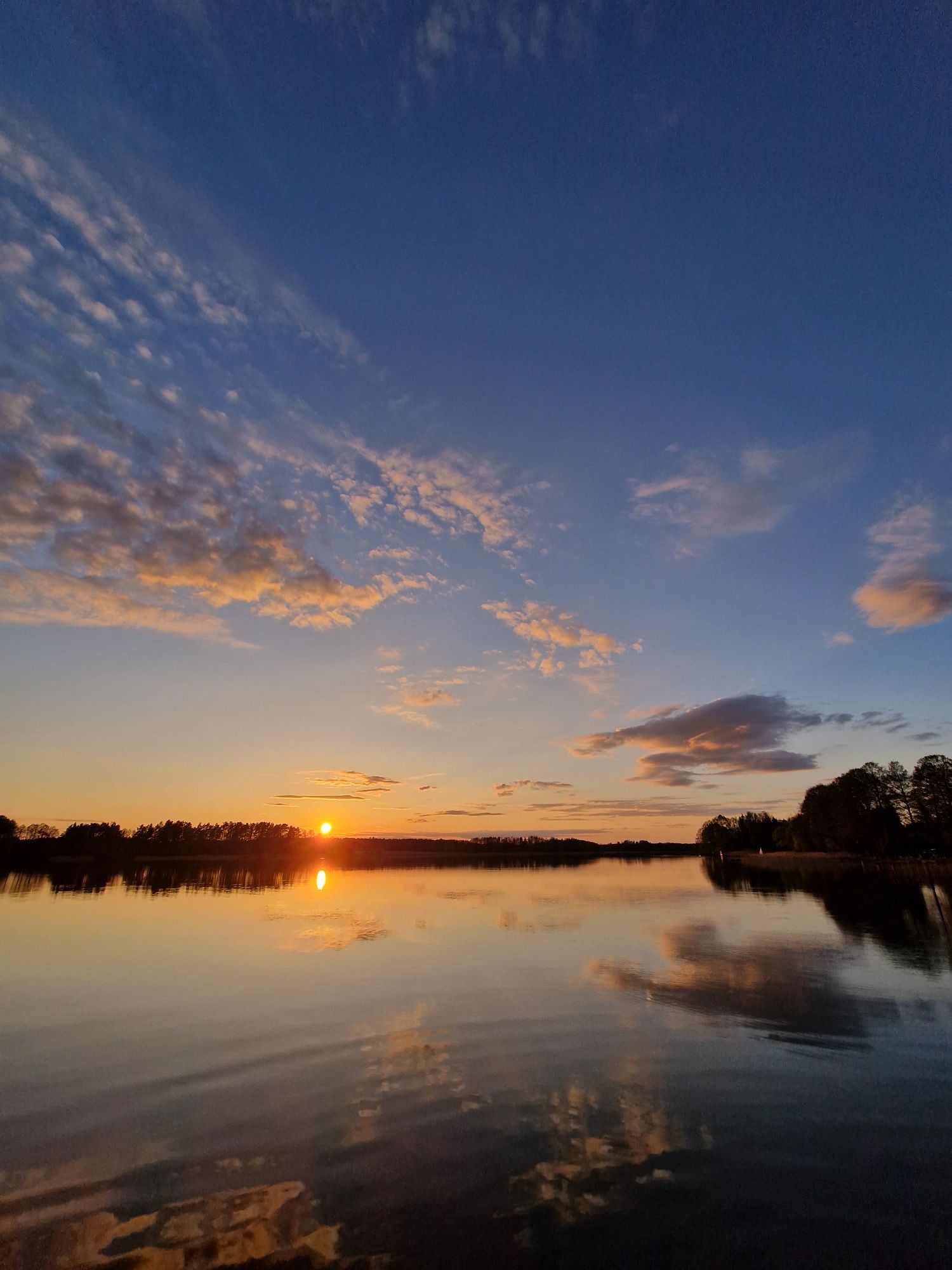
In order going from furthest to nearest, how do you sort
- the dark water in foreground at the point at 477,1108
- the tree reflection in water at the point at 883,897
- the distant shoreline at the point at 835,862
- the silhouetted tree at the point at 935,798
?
the silhouetted tree at the point at 935,798
the distant shoreline at the point at 835,862
the tree reflection in water at the point at 883,897
the dark water in foreground at the point at 477,1108

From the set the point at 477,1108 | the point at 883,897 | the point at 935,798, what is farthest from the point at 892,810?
the point at 477,1108

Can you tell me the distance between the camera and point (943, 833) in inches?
4205

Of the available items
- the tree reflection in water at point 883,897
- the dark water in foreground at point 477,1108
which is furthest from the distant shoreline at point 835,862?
the dark water in foreground at point 477,1108

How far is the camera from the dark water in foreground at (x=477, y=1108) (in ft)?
30.5

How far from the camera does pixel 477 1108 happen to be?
13938 mm

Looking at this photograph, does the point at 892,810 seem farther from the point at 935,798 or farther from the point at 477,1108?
the point at 477,1108

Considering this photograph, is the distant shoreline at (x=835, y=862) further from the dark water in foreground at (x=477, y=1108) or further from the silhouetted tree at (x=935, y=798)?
the dark water in foreground at (x=477, y=1108)

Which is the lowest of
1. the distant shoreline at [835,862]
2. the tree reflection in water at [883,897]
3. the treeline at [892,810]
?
the tree reflection in water at [883,897]

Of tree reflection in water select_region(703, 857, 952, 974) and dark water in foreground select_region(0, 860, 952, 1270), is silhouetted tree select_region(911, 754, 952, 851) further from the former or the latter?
dark water in foreground select_region(0, 860, 952, 1270)

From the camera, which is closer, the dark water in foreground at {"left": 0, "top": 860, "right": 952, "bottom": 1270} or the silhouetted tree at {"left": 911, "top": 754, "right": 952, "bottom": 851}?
the dark water in foreground at {"left": 0, "top": 860, "right": 952, "bottom": 1270}

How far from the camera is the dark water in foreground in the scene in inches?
365

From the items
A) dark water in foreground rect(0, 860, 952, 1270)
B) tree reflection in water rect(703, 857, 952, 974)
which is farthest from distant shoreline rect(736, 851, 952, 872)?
dark water in foreground rect(0, 860, 952, 1270)

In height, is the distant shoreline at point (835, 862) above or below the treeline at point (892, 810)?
below

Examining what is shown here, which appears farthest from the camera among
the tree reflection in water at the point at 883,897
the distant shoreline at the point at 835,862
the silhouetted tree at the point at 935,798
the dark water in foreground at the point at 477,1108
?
the silhouetted tree at the point at 935,798
